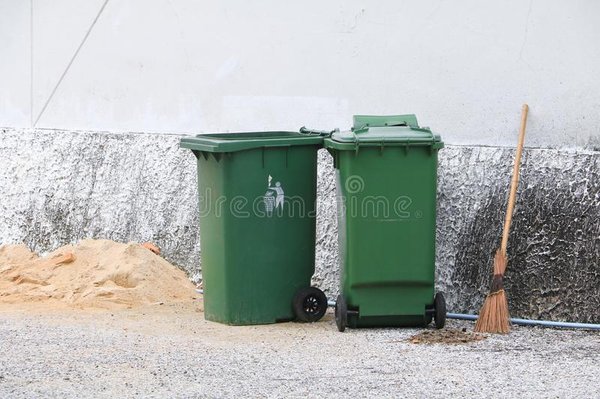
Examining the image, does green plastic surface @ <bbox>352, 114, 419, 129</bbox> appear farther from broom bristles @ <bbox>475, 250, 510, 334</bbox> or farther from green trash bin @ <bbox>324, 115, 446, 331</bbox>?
broom bristles @ <bbox>475, 250, 510, 334</bbox>

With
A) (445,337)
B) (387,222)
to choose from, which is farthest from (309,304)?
(445,337)

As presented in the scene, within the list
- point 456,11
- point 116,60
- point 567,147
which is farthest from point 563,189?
point 116,60

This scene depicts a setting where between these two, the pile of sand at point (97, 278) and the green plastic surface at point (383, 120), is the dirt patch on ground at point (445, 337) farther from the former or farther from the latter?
the pile of sand at point (97, 278)

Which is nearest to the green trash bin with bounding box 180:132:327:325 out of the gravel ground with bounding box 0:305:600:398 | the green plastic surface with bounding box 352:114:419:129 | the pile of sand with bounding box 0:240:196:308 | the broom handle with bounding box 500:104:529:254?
the gravel ground with bounding box 0:305:600:398

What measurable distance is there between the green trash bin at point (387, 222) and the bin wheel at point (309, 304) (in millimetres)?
347

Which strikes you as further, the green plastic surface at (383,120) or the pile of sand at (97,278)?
the pile of sand at (97,278)

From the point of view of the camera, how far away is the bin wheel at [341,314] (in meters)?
7.40

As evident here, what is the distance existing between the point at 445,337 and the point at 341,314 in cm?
69

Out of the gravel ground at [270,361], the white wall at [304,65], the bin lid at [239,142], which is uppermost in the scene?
the white wall at [304,65]

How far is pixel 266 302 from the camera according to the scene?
7.70m

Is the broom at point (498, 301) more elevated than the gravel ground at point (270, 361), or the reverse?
the broom at point (498, 301)

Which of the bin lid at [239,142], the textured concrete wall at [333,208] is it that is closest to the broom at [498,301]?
the textured concrete wall at [333,208]

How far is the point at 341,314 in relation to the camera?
7.40m

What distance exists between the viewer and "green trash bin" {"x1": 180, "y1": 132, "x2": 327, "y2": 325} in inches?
298
